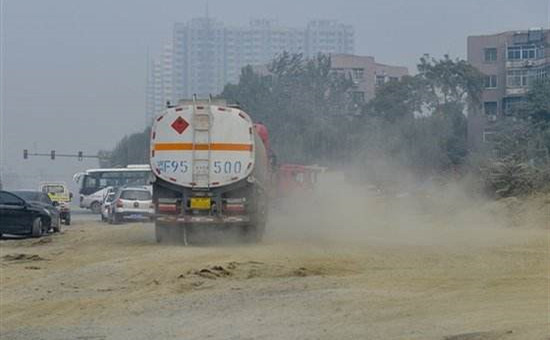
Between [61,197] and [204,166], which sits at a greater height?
[204,166]

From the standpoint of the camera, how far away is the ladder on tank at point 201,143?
25984mm

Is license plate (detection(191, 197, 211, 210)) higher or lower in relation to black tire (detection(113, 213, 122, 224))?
higher

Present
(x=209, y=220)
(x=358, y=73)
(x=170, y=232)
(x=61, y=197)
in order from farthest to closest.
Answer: (x=358, y=73)
(x=61, y=197)
(x=170, y=232)
(x=209, y=220)

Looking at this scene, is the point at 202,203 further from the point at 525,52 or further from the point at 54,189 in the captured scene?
the point at 525,52

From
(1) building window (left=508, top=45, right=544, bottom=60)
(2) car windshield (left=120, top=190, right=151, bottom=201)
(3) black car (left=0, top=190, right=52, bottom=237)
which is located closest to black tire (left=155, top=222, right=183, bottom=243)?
(3) black car (left=0, top=190, right=52, bottom=237)

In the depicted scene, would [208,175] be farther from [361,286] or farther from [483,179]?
[483,179]

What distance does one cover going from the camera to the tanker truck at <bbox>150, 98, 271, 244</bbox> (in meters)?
26.0

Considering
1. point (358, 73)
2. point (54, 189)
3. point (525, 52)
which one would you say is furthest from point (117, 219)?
point (358, 73)

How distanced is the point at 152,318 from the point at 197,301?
142 centimetres

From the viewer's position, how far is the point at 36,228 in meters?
32.6

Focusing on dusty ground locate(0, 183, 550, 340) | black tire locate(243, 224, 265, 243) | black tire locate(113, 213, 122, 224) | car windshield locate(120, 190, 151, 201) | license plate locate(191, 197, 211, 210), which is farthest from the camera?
car windshield locate(120, 190, 151, 201)

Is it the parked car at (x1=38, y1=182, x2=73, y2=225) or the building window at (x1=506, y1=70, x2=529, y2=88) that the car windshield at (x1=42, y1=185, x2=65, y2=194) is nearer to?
the parked car at (x1=38, y1=182, x2=73, y2=225)

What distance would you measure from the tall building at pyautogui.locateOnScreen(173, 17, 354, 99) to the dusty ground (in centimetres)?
9154

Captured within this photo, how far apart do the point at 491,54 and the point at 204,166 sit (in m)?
57.6
